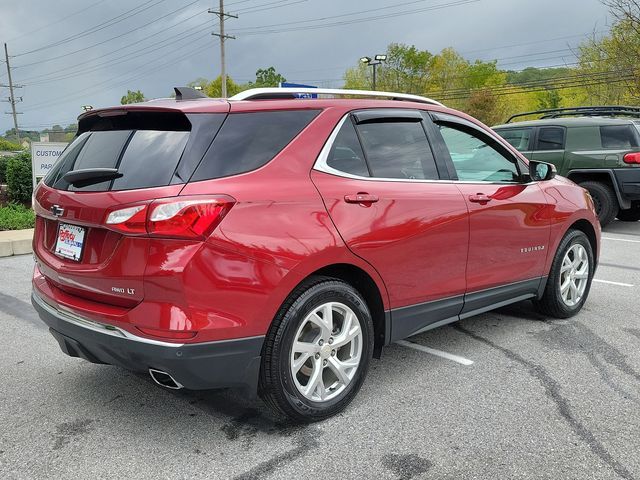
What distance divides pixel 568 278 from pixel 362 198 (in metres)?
2.67

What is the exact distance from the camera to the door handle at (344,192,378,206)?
306 centimetres

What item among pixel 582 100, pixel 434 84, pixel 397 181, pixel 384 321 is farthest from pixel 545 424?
pixel 434 84

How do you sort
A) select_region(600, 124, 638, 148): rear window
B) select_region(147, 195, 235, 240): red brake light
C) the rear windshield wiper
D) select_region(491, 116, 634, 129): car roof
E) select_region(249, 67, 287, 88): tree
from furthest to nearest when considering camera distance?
select_region(249, 67, 287, 88): tree → select_region(491, 116, 634, 129): car roof → select_region(600, 124, 638, 148): rear window → the rear windshield wiper → select_region(147, 195, 235, 240): red brake light

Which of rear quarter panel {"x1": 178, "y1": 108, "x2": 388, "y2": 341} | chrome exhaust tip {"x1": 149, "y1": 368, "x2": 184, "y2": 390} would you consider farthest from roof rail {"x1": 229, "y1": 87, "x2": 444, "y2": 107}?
chrome exhaust tip {"x1": 149, "y1": 368, "x2": 184, "y2": 390}

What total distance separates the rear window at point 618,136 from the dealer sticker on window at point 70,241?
9.83 metres

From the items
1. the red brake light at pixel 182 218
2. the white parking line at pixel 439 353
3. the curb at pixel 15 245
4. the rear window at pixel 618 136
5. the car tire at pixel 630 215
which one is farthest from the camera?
the car tire at pixel 630 215

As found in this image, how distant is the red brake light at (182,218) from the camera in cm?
251

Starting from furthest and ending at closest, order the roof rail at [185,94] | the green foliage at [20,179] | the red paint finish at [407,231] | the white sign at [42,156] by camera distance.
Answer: the green foliage at [20,179]
the white sign at [42,156]
the roof rail at [185,94]
the red paint finish at [407,231]

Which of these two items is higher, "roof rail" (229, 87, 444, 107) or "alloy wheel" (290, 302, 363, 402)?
"roof rail" (229, 87, 444, 107)

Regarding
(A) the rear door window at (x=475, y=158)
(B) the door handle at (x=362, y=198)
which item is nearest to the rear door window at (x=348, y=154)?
(B) the door handle at (x=362, y=198)

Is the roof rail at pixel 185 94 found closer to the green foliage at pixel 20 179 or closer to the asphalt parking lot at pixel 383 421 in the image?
the asphalt parking lot at pixel 383 421

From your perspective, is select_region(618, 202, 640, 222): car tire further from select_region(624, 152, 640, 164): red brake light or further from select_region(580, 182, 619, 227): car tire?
select_region(624, 152, 640, 164): red brake light

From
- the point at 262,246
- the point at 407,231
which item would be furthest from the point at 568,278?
the point at 262,246

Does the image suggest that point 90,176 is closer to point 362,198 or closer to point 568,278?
point 362,198
